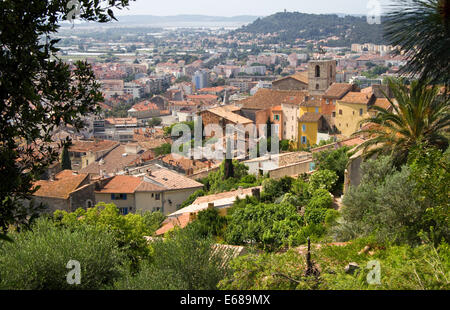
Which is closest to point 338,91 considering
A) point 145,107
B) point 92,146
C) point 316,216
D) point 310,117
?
point 310,117

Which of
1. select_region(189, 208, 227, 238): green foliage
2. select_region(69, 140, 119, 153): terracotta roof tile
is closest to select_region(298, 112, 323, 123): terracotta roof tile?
select_region(189, 208, 227, 238): green foliage

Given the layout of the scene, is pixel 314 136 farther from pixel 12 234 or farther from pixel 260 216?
pixel 12 234

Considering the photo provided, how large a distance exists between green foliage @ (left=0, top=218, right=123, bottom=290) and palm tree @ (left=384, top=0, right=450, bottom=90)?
427 cm

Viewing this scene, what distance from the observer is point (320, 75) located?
130 ft

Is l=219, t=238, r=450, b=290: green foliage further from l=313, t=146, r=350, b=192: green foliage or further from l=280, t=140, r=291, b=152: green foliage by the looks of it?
l=280, t=140, r=291, b=152: green foliage

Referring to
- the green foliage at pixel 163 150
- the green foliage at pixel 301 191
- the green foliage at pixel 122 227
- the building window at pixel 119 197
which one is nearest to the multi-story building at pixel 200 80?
the green foliage at pixel 163 150

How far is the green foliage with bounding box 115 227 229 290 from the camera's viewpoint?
5727 millimetres

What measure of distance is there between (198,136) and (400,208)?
1218 inches

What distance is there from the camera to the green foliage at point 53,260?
228 inches

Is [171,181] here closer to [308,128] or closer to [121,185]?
[121,185]

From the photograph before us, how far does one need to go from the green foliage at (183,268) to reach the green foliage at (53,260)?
1.38 ft

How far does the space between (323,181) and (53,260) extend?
A: 1069cm

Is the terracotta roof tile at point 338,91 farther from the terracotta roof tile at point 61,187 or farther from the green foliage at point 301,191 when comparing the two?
the terracotta roof tile at point 61,187
